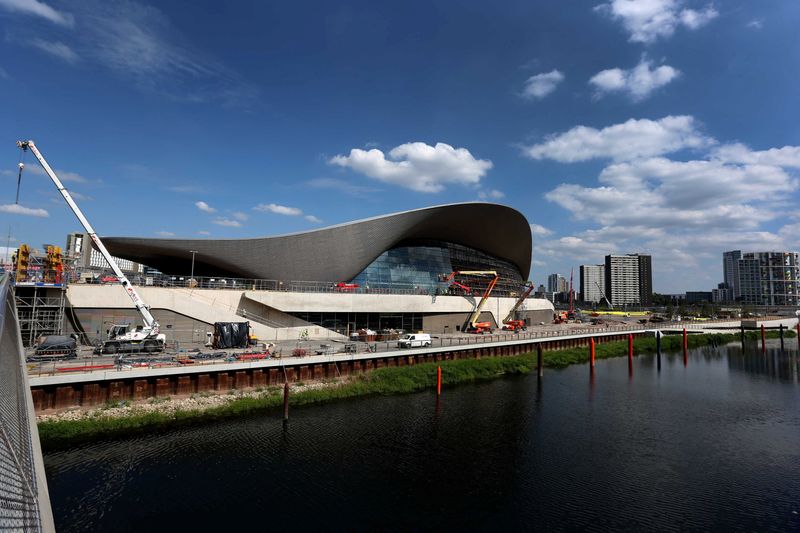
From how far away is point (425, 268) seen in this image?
4791cm

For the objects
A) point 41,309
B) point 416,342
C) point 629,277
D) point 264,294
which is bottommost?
point 416,342

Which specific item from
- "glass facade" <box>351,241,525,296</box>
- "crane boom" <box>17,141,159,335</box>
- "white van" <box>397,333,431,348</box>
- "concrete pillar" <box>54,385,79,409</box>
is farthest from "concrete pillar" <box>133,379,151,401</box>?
"glass facade" <box>351,241,525,296</box>

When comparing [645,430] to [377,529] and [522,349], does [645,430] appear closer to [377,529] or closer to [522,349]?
[377,529]

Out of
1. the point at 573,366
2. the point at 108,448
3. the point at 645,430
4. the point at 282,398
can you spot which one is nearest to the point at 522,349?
the point at 573,366

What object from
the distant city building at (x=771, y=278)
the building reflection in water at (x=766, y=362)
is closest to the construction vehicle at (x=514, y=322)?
the building reflection in water at (x=766, y=362)

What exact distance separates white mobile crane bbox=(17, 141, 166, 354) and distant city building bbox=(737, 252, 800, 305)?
6804 inches

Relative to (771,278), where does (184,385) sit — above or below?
below

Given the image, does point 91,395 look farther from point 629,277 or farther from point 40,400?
point 629,277

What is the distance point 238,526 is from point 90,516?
3723mm

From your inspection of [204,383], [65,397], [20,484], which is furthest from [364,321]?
[20,484]

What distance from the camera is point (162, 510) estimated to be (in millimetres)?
11273

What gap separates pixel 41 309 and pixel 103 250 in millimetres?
5190

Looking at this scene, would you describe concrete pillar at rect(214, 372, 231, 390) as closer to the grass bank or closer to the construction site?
the grass bank

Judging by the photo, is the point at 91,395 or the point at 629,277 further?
the point at 629,277
